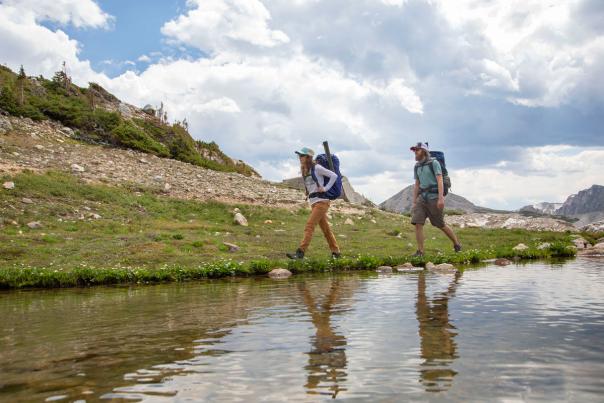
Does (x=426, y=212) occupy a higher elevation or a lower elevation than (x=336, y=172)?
lower

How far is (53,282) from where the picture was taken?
1074cm

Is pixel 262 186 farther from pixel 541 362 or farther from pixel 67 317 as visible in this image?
pixel 541 362

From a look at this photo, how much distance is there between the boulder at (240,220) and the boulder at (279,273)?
1356 cm

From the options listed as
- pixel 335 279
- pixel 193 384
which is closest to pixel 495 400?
pixel 193 384

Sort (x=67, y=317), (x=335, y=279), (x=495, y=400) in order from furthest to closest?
(x=335, y=279)
(x=67, y=317)
(x=495, y=400)

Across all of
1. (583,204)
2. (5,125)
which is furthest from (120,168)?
(583,204)

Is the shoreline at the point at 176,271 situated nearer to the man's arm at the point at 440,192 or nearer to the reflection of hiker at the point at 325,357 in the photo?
the man's arm at the point at 440,192

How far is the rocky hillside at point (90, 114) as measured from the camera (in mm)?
36656

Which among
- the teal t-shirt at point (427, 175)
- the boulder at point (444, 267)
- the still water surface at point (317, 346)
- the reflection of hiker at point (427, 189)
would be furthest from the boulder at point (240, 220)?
the still water surface at point (317, 346)

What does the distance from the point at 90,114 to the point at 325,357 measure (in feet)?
130

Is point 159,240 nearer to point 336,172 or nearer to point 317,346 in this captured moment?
point 336,172

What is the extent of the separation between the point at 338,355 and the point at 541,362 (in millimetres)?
1494

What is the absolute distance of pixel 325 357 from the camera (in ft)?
13.1

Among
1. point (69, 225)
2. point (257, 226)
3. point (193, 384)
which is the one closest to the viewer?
point (193, 384)
